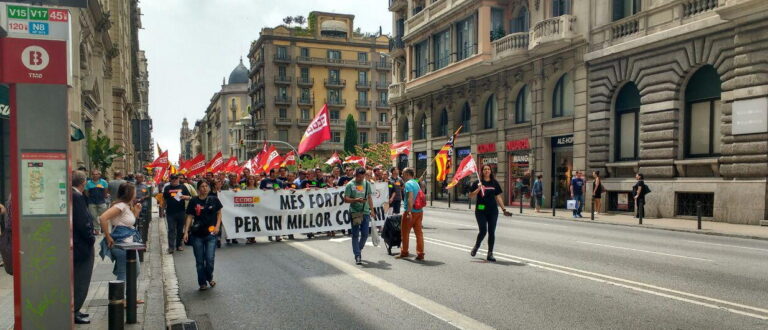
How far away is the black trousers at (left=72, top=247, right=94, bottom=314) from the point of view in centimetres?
611

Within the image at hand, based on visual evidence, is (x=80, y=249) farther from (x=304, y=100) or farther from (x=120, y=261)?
(x=304, y=100)

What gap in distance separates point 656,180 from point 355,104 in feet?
224

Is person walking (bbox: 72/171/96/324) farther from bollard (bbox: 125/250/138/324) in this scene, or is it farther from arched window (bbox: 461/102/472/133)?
arched window (bbox: 461/102/472/133)

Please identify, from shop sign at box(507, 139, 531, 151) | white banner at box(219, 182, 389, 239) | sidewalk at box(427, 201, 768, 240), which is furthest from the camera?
shop sign at box(507, 139, 531, 151)

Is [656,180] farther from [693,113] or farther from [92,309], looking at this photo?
[92,309]

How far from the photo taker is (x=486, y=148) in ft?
107

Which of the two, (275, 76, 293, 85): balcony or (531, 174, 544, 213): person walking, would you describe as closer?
(531, 174, 544, 213): person walking

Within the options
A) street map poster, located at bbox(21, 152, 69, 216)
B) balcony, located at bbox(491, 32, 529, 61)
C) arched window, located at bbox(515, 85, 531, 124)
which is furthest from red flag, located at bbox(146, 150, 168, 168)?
street map poster, located at bbox(21, 152, 69, 216)

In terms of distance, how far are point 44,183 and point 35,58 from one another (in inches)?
40.7

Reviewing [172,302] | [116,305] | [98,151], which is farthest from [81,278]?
[98,151]

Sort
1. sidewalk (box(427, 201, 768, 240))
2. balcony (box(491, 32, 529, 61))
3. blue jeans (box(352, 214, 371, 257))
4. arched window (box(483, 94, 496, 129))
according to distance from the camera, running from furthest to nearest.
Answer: arched window (box(483, 94, 496, 129)) → balcony (box(491, 32, 529, 61)) → sidewalk (box(427, 201, 768, 240)) → blue jeans (box(352, 214, 371, 257))

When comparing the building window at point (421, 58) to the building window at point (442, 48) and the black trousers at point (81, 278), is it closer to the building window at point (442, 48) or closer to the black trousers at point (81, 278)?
the building window at point (442, 48)

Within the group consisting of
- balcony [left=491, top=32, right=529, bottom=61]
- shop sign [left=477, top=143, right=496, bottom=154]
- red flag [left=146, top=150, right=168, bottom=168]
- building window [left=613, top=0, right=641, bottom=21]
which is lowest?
red flag [left=146, top=150, right=168, bottom=168]

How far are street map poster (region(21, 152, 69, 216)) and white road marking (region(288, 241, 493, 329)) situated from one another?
3921mm
